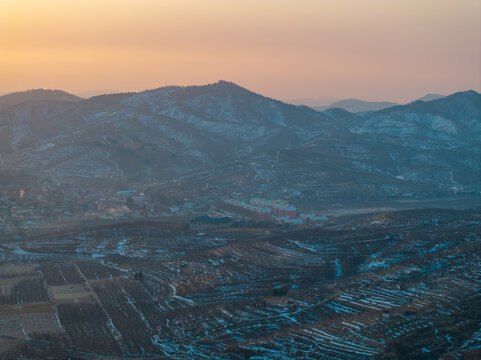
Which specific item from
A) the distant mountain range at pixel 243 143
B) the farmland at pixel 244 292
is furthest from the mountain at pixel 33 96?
the farmland at pixel 244 292

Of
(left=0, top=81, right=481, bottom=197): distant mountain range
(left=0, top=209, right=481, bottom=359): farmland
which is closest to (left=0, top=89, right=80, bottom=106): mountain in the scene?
(left=0, top=81, right=481, bottom=197): distant mountain range

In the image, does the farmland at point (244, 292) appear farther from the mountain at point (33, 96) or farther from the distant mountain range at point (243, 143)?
the mountain at point (33, 96)

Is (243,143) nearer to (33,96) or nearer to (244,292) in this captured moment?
(33,96)

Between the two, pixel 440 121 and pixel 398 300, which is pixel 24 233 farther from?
pixel 440 121

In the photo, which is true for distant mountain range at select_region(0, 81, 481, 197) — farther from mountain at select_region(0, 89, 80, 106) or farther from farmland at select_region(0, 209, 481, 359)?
farmland at select_region(0, 209, 481, 359)

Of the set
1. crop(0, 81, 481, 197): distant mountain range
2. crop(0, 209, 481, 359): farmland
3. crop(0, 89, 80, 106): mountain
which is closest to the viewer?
crop(0, 209, 481, 359): farmland

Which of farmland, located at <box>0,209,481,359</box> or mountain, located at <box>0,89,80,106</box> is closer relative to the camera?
farmland, located at <box>0,209,481,359</box>
